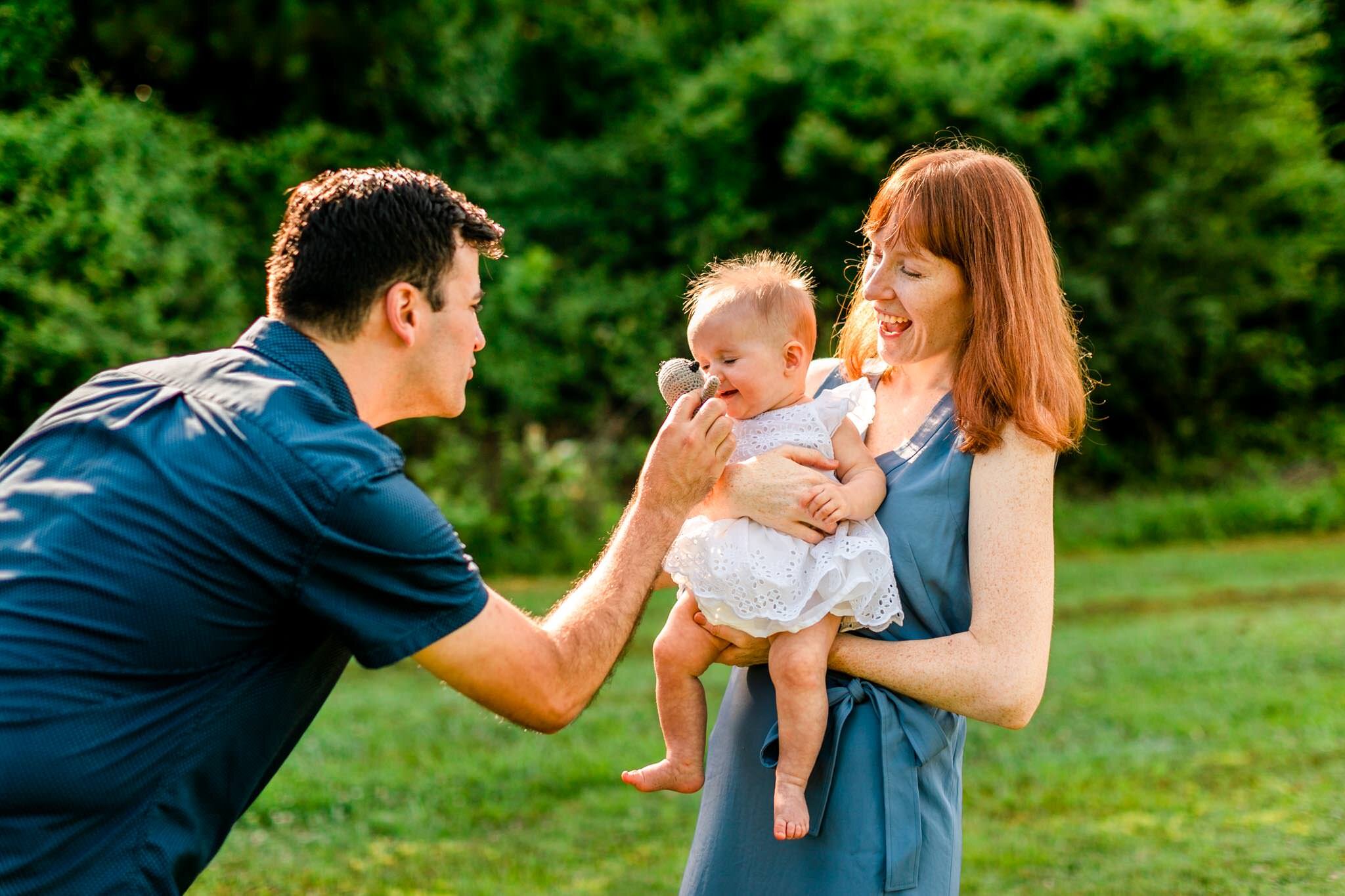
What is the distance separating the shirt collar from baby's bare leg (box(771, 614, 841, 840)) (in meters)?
0.94

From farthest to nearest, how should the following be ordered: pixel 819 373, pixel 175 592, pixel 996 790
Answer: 1. pixel 996 790
2. pixel 819 373
3. pixel 175 592

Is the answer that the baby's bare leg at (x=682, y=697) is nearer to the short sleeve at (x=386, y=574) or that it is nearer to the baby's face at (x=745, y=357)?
the baby's face at (x=745, y=357)

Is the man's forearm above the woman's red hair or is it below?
below

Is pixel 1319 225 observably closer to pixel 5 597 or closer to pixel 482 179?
pixel 482 179

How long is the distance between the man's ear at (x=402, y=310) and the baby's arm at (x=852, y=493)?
2.69ft

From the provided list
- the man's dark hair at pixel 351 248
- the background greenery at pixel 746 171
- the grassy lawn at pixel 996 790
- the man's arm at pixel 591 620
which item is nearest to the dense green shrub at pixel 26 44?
the grassy lawn at pixel 996 790

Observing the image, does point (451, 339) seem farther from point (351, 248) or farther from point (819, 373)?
point (819, 373)

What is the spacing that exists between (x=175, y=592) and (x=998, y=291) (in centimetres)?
155

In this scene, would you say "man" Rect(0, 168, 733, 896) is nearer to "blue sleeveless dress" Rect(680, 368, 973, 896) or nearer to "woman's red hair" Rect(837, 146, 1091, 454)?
"blue sleeveless dress" Rect(680, 368, 973, 896)

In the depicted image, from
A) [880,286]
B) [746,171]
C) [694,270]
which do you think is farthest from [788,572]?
[746,171]

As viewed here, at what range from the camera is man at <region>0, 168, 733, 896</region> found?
6.64 feet

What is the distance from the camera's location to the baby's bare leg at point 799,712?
2.51m

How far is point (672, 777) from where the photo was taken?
9.29ft

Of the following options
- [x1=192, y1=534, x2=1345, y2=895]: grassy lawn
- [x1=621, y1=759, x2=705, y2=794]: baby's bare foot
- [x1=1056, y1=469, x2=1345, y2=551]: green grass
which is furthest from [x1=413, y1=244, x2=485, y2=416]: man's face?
[x1=1056, y1=469, x2=1345, y2=551]: green grass
